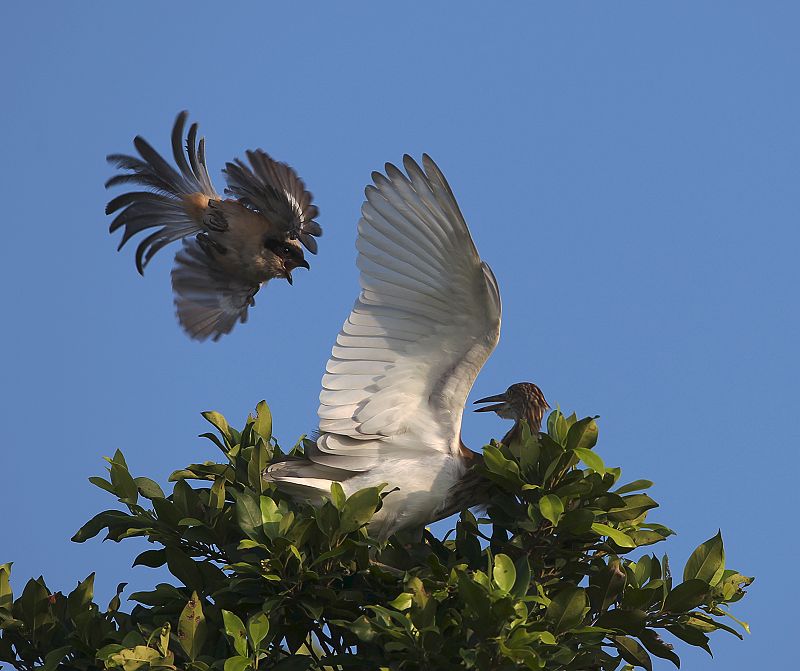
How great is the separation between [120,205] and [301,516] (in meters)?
4.14

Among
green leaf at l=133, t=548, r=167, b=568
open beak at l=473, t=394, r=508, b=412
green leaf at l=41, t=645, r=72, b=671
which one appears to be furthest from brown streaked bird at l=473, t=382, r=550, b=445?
green leaf at l=41, t=645, r=72, b=671

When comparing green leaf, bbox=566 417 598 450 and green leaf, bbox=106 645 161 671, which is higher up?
green leaf, bbox=566 417 598 450

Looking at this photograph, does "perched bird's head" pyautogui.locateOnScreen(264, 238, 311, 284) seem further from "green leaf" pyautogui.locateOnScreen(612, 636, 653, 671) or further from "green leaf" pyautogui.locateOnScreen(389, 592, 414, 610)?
"green leaf" pyautogui.locateOnScreen(612, 636, 653, 671)

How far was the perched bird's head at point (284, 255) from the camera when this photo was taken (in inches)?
324

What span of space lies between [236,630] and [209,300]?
13.9ft

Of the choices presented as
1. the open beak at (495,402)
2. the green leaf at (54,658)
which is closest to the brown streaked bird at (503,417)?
the open beak at (495,402)

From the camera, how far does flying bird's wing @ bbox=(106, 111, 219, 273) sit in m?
8.47

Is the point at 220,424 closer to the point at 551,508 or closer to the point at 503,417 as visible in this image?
the point at 503,417

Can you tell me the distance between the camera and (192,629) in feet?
16.1

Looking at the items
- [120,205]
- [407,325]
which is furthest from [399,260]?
[120,205]

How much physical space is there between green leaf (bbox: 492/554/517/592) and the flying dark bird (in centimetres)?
121

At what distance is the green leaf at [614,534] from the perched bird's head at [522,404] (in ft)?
4.03

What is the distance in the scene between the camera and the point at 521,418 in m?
6.50

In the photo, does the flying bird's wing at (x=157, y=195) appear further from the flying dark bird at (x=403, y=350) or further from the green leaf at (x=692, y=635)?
the green leaf at (x=692, y=635)
